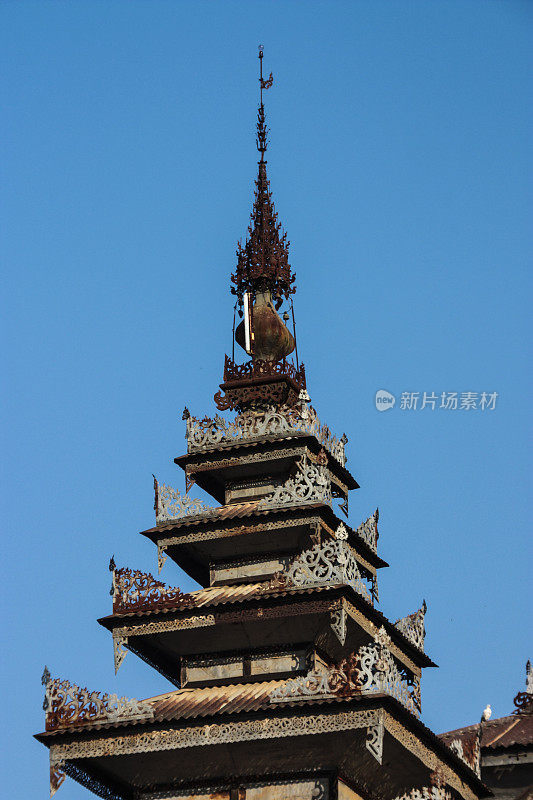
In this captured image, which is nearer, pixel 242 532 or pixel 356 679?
pixel 356 679

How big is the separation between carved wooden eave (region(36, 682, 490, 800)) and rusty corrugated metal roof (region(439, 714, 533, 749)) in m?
4.94

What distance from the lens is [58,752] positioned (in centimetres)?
3906

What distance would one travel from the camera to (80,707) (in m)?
39.5

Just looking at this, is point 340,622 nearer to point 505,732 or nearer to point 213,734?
point 213,734

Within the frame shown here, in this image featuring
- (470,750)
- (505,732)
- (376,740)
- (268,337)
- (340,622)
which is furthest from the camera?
(268,337)

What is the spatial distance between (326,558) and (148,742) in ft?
20.2

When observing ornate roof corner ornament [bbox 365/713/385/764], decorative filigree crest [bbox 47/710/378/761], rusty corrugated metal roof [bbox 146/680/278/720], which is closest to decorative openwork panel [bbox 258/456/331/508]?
rusty corrugated metal roof [bbox 146/680/278/720]

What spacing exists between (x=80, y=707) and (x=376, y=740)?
7.45m

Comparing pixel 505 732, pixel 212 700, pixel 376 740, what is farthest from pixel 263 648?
pixel 505 732

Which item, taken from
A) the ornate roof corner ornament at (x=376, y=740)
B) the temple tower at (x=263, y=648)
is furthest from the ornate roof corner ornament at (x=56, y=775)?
the ornate roof corner ornament at (x=376, y=740)

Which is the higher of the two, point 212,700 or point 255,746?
point 212,700

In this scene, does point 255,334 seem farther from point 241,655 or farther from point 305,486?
point 241,655

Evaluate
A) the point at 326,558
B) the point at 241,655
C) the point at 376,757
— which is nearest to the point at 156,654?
the point at 241,655

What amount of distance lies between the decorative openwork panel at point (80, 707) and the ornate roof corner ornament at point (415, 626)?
823 centimetres
